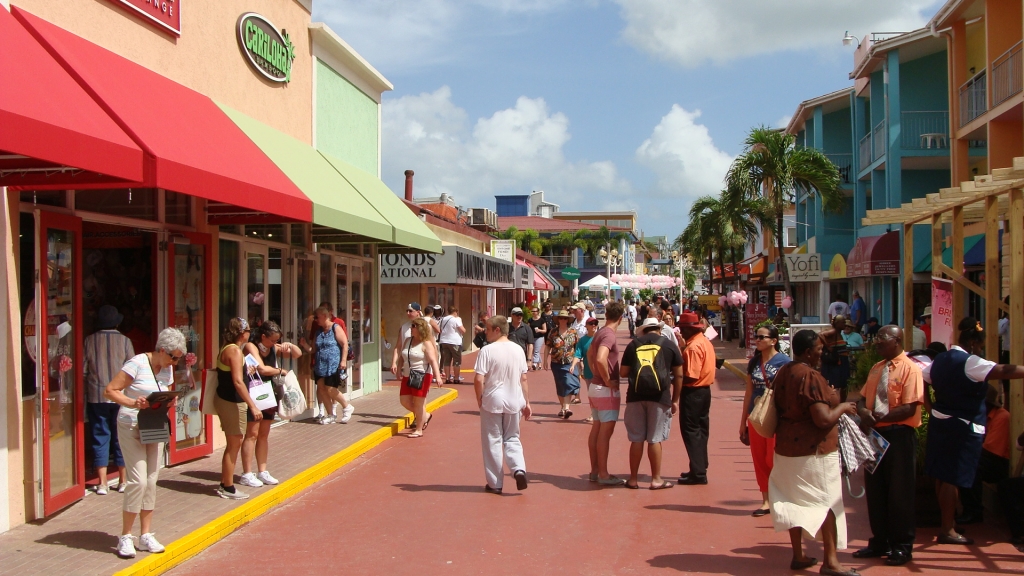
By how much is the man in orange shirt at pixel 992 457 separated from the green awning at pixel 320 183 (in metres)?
7.17

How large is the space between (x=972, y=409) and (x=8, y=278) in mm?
7343

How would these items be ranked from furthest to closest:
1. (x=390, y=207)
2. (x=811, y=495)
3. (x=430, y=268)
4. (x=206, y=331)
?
(x=430, y=268) → (x=390, y=207) → (x=206, y=331) → (x=811, y=495)

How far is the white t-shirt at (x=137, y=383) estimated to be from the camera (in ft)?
20.2

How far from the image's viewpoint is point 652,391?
8.39 meters

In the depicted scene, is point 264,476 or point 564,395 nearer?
point 264,476

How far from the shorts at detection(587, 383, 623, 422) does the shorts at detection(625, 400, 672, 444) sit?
0.95ft

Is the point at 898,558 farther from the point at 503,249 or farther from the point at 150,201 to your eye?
the point at 503,249

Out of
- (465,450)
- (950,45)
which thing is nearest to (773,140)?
(950,45)

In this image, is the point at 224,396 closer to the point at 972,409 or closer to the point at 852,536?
the point at 852,536

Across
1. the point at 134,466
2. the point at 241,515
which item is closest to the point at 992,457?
the point at 241,515

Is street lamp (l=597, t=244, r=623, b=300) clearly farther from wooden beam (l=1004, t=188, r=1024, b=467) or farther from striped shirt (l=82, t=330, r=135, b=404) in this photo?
striped shirt (l=82, t=330, r=135, b=404)

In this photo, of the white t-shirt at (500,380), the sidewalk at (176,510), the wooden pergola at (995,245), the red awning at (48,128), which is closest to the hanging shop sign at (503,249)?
the sidewalk at (176,510)

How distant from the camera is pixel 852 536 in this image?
700 cm

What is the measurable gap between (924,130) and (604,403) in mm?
19505
